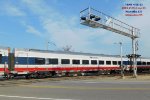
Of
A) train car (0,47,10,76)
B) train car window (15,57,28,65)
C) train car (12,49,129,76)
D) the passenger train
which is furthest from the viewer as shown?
train car (12,49,129,76)

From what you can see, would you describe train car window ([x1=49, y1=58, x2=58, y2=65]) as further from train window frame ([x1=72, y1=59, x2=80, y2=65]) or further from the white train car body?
train window frame ([x1=72, y1=59, x2=80, y2=65])

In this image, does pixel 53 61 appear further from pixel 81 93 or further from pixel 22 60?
pixel 81 93

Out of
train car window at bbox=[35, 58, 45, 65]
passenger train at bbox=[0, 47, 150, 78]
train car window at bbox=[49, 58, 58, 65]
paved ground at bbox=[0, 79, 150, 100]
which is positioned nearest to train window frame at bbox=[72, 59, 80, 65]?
passenger train at bbox=[0, 47, 150, 78]

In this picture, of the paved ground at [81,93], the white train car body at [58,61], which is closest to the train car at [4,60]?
the white train car body at [58,61]

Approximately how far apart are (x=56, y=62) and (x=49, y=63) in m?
1.91

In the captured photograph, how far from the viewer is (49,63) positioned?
47156mm

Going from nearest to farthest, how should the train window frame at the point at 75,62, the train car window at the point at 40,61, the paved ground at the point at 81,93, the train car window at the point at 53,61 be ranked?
the paved ground at the point at 81,93
the train car window at the point at 40,61
the train car window at the point at 53,61
the train window frame at the point at 75,62

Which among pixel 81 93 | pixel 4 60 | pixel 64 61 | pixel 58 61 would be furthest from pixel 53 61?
pixel 81 93

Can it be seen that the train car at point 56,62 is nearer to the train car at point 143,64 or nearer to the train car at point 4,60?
the train car at point 4,60

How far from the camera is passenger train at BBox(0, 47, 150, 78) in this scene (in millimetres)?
40625

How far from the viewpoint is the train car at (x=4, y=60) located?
39.3 m

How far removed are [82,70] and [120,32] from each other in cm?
1498

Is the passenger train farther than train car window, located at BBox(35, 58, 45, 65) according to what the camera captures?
No

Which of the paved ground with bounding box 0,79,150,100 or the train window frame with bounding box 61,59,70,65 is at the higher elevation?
the train window frame with bounding box 61,59,70,65
